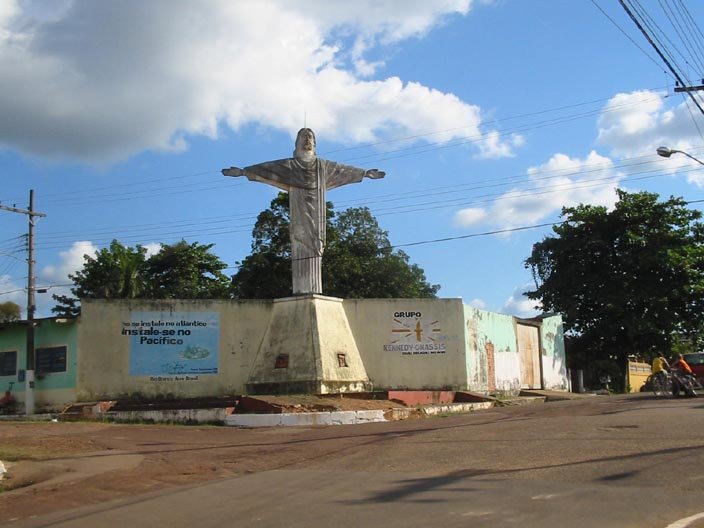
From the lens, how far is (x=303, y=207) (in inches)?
914

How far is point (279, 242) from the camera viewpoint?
120 feet

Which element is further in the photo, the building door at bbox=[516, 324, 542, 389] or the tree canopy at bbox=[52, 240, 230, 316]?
the tree canopy at bbox=[52, 240, 230, 316]

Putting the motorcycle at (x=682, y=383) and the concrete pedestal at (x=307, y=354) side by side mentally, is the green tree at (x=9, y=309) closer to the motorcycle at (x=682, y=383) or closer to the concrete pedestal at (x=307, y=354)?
the concrete pedestal at (x=307, y=354)

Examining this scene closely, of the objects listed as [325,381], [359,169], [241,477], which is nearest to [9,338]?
[325,381]

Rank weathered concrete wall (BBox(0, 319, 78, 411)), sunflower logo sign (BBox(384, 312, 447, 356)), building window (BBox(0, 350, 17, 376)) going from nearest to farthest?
1. weathered concrete wall (BBox(0, 319, 78, 411))
2. building window (BBox(0, 350, 17, 376))
3. sunflower logo sign (BBox(384, 312, 447, 356))

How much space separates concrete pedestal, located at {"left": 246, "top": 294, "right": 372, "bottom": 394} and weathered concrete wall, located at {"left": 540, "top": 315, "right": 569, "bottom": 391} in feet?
39.5

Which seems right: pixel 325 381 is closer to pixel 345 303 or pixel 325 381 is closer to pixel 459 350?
pixel 345 303

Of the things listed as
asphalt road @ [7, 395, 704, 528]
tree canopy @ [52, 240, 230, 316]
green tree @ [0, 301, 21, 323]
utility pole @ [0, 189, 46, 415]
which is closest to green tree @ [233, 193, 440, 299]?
tree canopy @ [52, 240, 230, 316]

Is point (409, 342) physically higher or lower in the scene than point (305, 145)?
lower

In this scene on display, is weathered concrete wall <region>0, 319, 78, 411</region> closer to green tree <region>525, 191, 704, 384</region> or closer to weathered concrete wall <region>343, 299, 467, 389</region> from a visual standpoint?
weathered concrete wall <region>343, 299, 467, 389</region>

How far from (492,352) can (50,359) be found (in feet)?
51.2

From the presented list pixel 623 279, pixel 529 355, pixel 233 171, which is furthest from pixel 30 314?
pixel 623 279

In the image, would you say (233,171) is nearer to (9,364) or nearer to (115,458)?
(9,364)

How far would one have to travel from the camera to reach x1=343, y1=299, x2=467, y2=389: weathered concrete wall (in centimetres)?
2469
